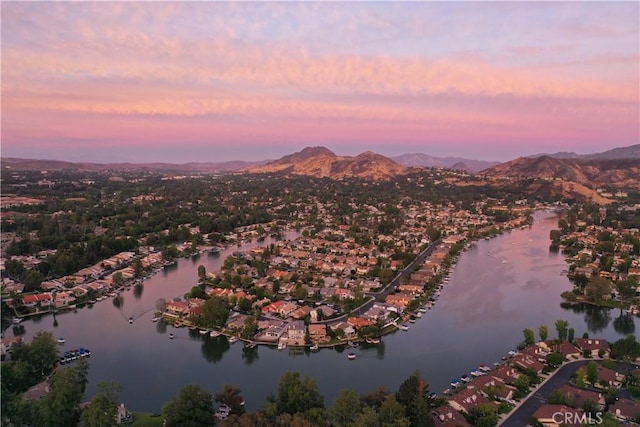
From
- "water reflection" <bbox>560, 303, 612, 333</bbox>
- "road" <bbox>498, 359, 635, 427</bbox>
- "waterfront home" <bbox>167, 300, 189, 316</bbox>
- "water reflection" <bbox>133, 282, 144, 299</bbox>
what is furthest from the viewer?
"water reflection" <bbox>133, 282, 144, 299</bbox>

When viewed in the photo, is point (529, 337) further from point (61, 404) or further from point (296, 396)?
point (61, 404)

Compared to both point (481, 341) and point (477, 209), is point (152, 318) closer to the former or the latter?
point (481, 341)

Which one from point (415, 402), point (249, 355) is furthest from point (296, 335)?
point (415, 402)

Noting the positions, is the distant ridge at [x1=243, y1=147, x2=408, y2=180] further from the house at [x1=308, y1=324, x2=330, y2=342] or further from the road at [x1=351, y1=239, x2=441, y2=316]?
the house at [x1=308, y1=324, x2=330, y2=342]

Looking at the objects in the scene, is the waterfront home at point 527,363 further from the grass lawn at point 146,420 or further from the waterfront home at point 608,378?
the grass lawn at point 146,420

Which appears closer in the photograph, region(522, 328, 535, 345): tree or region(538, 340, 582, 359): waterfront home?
region(538, 340, 582, 359): waterfront home

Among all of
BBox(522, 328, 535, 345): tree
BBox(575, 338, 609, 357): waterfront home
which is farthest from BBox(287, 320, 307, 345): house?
BBox(575, 338, 609, 357): waterfront home

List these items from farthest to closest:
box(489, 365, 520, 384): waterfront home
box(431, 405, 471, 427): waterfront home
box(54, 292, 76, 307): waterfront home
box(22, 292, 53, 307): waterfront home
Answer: box(54, 292, 76, 307): waterfront home, box(22, 292, 53, 307): waterfront home, box(489, 365, 520, 384): waterfront home, box(431, 405, 471, 427): waterfront home
